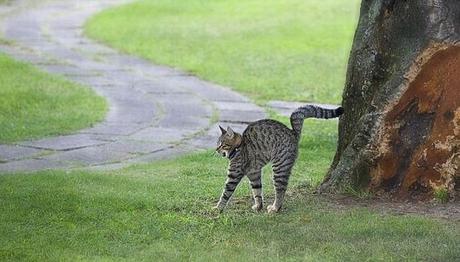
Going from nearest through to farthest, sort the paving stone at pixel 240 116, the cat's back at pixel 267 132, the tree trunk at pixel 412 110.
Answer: the tree trunk at pixel 412 110
the cat's back at pixel 267 132
the paving stone at pixel 240 116

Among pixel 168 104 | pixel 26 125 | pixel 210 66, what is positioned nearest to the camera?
pixel 26 125

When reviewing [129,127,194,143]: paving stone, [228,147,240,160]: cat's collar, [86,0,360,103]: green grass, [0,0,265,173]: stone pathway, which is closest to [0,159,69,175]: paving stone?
[0,0,265,173]: stone pathway

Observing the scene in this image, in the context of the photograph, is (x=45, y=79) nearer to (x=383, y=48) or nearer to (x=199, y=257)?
(x=383, y=48)

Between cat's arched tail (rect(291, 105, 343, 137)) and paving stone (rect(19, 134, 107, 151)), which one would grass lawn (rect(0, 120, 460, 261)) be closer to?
cat's arched tail (rect(291, 105, 343, 137))

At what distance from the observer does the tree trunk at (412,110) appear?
9109mm

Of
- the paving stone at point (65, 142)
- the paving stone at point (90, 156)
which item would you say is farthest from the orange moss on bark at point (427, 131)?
the paving stone at point (65, 142)

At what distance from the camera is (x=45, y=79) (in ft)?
59.0

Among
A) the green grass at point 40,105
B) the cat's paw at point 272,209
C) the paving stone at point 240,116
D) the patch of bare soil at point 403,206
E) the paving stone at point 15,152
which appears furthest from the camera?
the paving stone at point 240,116

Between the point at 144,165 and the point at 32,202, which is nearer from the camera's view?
the point at 32,202

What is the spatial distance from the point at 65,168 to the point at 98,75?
24.4 ft

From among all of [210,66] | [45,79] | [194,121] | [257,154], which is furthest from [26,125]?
[210,66]

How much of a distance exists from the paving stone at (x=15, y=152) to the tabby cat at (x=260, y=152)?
12.4 feet

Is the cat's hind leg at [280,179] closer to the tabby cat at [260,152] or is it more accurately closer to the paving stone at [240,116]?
the tabby cat at [260,152]

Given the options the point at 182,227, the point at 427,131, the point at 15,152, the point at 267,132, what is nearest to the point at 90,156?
the point at 15,152
